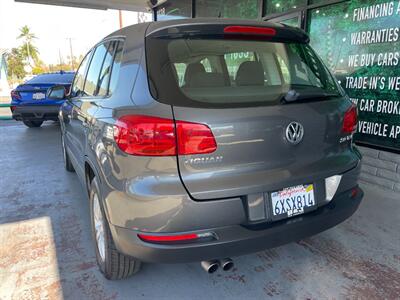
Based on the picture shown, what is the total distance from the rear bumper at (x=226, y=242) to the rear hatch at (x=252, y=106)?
0.21 meters

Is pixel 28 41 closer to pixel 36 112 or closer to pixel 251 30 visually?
pixel 36 112

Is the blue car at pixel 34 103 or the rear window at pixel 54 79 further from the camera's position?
the rear window at pixel 54 79

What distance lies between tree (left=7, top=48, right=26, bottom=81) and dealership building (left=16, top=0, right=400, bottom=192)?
2138 inches

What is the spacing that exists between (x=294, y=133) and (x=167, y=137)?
2.34 ft

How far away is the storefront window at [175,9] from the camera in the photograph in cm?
822

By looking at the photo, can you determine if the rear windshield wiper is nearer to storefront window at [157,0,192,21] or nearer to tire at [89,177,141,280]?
tire at [89,177,141,280]

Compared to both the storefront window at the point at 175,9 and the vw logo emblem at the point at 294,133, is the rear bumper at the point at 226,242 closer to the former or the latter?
the vw logo emblem at the point at 294,133

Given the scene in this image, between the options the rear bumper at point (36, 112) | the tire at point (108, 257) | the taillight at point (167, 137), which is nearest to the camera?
the taillight at point (167, 137)

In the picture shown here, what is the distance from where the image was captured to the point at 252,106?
178 centimetres

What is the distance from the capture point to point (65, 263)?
8.29 ft

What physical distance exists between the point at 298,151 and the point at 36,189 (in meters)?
3.42

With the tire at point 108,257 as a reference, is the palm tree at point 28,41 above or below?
above

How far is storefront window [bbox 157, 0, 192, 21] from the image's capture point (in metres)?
8.22

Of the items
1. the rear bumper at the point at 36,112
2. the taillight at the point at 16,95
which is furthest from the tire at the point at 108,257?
the taillight at the point at 16,95
